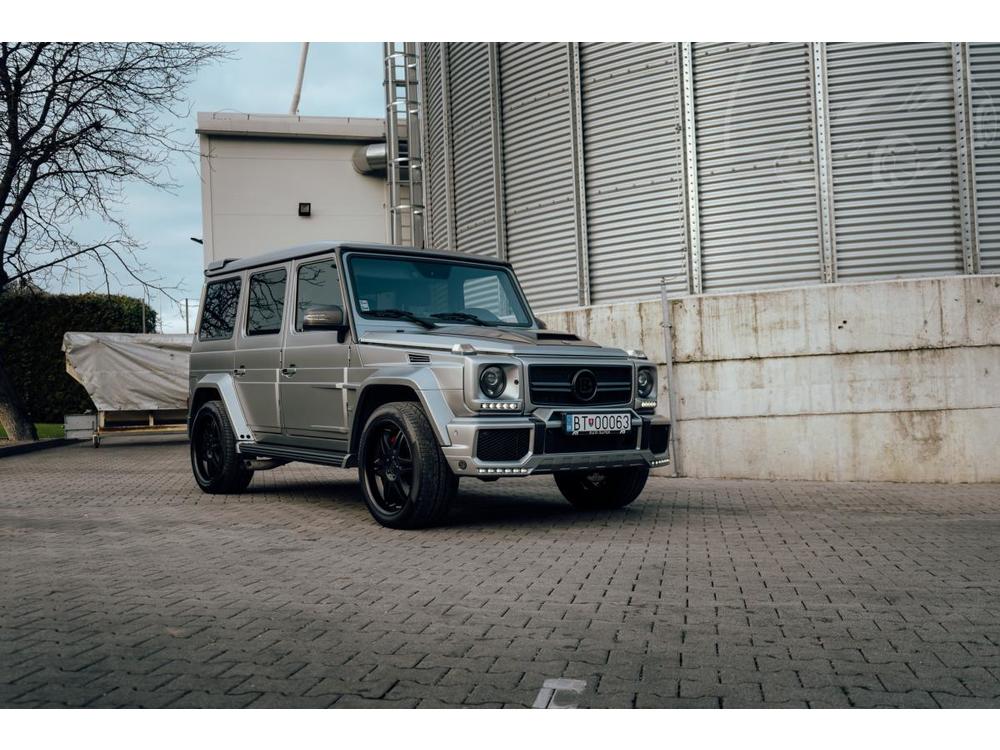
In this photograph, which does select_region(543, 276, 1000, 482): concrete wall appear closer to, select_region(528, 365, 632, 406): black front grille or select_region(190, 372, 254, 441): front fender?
select_region(528, 365, 632, 406): black front grille

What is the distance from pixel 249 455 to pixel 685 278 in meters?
5.78

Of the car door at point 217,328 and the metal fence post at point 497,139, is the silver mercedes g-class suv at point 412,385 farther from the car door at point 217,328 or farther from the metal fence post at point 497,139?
the metal fence post at point 497,139

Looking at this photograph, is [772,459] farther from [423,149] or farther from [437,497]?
[423,149]

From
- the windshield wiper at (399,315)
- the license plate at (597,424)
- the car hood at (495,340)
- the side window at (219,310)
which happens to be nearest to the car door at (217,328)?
the side window at (219,310)

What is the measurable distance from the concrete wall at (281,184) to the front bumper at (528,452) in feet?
61.2

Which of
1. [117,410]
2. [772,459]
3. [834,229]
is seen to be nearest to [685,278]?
[834,229]

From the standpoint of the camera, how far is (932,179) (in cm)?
1144

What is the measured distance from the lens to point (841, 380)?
10711mm

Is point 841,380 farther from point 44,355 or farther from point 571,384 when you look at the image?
point 44,355

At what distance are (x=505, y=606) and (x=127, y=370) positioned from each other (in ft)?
55.4

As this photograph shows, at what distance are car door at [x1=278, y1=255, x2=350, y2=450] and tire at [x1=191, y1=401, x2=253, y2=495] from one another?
3.41 feet

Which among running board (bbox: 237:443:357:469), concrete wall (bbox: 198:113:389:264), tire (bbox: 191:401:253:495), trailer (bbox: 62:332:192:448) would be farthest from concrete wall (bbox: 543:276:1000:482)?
concrete wall (bbox: 198:113:389:264)

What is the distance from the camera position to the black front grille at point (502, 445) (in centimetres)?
691

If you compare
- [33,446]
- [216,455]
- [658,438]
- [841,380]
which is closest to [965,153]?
[841,380]
